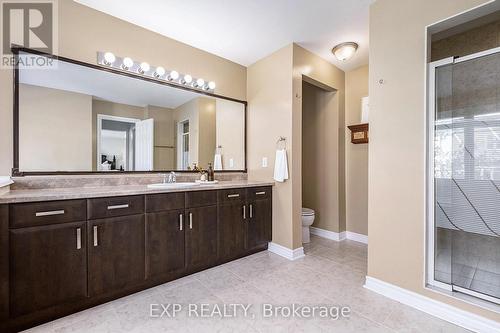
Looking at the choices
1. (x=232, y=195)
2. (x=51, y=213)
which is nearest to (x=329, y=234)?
(x=232, y=195)

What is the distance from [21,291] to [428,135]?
3116 mm

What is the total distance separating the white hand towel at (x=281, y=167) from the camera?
275cm

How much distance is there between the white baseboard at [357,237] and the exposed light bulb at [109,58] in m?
3.83

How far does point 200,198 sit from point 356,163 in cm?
246

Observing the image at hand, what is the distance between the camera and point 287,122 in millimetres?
2791

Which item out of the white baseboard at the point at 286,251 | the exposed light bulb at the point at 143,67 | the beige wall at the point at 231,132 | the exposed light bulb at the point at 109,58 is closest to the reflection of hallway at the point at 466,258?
the white baseboard at the point at 286,251

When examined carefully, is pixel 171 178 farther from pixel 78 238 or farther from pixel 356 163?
pixel 356 163

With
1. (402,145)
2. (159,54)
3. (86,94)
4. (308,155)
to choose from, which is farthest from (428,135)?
(86,94)

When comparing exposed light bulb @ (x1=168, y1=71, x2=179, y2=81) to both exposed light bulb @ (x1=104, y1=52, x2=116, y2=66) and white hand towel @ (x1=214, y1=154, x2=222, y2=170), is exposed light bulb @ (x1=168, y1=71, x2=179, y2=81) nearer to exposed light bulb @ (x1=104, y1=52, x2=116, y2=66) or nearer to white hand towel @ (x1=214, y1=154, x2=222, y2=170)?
exposed light bulb @ (x1=104, y1=52, x2=116, y2=66)

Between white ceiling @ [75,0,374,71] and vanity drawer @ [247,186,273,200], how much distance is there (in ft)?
5.86

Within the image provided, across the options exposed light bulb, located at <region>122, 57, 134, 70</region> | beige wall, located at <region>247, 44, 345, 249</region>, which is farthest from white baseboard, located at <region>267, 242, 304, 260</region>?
exposed light bulb, located at <region>122, 57, 134, 70</region>

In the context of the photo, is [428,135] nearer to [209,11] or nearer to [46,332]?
[209,11]

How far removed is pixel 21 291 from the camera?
1.47m

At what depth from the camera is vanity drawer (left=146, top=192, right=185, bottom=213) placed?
2.00 meters
